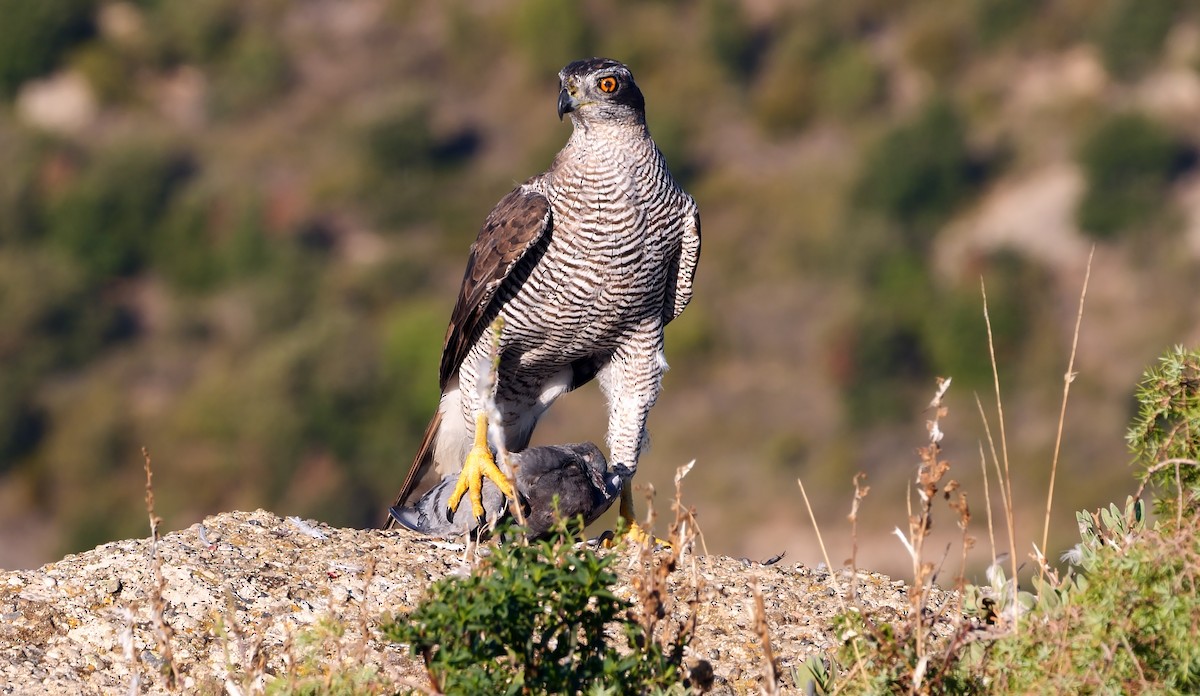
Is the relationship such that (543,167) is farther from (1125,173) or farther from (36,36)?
(36,36)

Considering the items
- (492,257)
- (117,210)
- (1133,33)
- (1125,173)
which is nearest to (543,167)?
(117,210)

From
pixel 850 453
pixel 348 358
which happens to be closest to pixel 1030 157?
pixel 850 453

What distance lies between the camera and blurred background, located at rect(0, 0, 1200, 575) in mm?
35125

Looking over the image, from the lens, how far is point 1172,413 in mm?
4945

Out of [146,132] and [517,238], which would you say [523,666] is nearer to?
[517,238]

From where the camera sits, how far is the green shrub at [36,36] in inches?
2211

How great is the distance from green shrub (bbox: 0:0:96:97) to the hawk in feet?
177

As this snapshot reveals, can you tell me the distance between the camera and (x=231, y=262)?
47312mm

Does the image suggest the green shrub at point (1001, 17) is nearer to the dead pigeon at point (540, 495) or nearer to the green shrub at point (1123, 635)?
the dead pigeon at point (540, 495)

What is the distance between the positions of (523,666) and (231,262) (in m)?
45.0

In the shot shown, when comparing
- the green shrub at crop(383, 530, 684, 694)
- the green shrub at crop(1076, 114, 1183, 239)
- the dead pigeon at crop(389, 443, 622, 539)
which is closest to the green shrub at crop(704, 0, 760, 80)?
the green shrub at crop(1076, 114, 1183, 239)

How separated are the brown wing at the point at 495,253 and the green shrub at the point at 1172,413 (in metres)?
3.26

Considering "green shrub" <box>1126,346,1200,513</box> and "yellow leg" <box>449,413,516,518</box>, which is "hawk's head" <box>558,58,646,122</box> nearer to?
"yellow leg" <box>449,413,516,518</box>

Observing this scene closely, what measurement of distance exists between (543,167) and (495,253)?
39952mm
